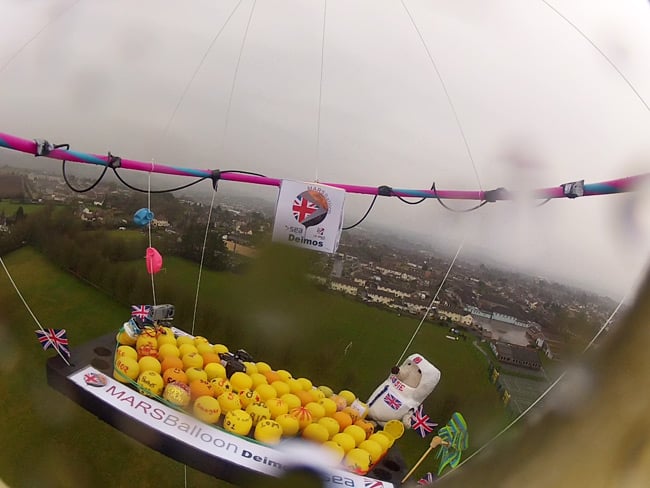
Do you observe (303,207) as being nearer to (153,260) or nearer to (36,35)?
(153,260)

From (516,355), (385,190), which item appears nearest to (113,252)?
(385,190)

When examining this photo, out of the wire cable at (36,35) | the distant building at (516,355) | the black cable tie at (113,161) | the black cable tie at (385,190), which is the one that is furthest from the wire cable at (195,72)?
the distant building at (516,355)

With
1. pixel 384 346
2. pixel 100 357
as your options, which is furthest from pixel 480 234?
pixel 100 357

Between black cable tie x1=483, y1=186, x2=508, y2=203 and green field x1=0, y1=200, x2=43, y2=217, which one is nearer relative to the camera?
black cable tie x1=483, y1=186, x2=508, y2=203

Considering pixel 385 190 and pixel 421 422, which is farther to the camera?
pixel 421 422

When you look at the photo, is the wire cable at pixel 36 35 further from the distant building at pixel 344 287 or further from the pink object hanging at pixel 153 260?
the distant building at pixel 344 287

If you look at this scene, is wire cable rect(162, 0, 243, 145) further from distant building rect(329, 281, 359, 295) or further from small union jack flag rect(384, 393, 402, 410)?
small union jack flag rect(384, 393, 402, 410)

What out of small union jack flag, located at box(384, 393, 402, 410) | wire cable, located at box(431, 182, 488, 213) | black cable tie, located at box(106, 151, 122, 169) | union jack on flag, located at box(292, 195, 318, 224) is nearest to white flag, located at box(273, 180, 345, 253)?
union jack on flag, located at box(292, 195, 318, 224)
